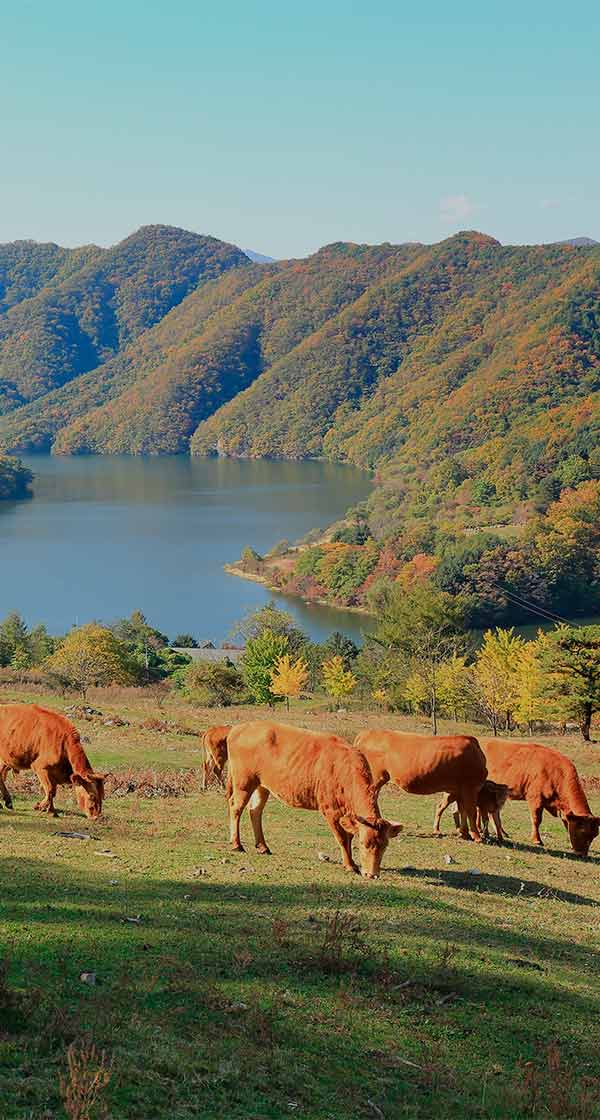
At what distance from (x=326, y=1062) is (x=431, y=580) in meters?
87.1

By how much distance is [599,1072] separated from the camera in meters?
6.96

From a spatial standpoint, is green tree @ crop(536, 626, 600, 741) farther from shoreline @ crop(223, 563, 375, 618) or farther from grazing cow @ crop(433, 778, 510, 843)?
shoreline @ crop(223, 563, 375, 618)

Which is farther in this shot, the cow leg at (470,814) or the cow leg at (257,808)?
the cow leg at (470,814)

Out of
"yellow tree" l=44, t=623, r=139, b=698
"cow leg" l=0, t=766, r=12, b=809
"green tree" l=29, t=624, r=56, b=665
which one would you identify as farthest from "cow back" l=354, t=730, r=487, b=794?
"green tree" l=29, t=624, r=56, b=665

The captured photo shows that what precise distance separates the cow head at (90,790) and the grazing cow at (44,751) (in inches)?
0.6

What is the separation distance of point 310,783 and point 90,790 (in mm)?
3024

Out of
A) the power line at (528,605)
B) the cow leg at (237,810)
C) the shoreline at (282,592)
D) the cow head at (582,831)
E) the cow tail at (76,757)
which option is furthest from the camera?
the shoreline at (282,592)

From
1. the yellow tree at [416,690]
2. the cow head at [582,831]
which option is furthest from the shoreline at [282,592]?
the cow head at [582,831]

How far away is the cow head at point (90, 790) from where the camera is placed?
12.7 meters

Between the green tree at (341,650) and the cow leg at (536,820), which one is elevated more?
the cow leg at (536,820)

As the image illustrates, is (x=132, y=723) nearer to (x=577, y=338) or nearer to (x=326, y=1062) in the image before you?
(x=326, y=1062)

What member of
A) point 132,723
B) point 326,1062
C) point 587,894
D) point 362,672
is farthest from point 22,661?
point 326,1062

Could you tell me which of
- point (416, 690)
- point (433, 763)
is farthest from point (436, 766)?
point (416, 690)

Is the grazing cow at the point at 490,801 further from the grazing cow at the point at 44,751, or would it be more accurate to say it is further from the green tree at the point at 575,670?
the green tree at the point at 575,670
